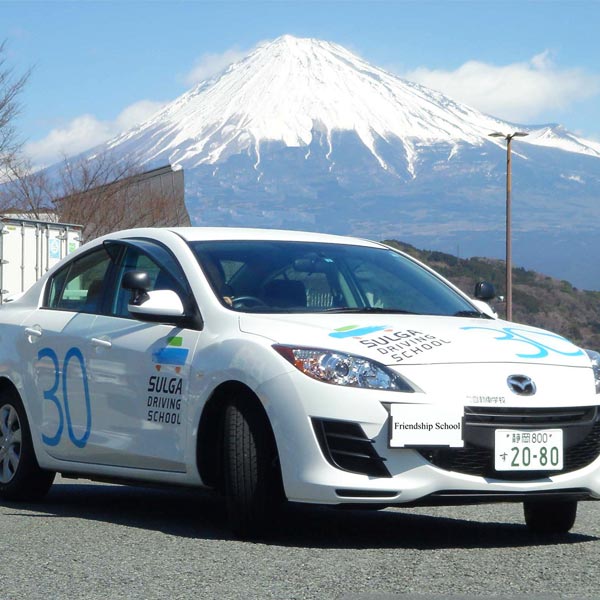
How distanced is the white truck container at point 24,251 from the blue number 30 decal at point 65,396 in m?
16.5

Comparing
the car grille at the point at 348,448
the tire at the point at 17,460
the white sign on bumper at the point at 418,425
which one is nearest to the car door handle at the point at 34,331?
the tire at the point at 17,460

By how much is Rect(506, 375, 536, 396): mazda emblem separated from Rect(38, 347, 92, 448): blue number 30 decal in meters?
2.51

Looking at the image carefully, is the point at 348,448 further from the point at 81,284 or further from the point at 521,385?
the point at 81,284

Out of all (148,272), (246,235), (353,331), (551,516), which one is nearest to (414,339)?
(353,331)

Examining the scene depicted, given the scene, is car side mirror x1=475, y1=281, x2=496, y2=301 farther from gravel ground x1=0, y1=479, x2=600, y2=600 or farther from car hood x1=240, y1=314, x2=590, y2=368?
gravel ground x1=0, y1=479, x2=600, y2=600

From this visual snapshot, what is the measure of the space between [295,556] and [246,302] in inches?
59.2

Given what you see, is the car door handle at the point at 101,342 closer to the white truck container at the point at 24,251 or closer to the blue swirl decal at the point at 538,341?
the blue swirl decal at the point at 538,341

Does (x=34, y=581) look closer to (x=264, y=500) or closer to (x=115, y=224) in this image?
(x=264, y=500)

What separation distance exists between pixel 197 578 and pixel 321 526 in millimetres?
1825

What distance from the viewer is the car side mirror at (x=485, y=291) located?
26.3ft

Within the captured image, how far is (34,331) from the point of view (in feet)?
27.3

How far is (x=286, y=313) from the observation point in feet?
22.7

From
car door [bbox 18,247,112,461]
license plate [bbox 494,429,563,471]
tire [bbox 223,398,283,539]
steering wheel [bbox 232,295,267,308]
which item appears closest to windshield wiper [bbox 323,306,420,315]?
steering wheel [bbox 232,295,267,308]

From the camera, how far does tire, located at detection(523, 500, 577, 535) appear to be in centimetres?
697
